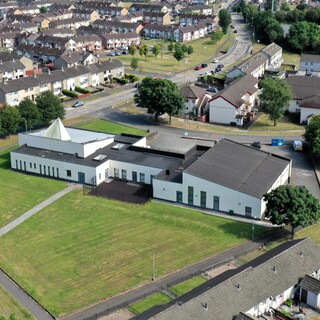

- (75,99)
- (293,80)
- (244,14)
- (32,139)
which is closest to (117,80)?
(75,99)

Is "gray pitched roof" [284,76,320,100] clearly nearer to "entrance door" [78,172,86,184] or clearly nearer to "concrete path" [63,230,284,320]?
"entrance door" [78,172,86,184]

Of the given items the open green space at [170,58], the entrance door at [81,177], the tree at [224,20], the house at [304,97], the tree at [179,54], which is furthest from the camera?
the tree at [224,20]

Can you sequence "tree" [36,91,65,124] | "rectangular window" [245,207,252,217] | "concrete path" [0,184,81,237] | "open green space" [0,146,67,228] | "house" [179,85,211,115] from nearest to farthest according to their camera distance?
"concrete path" [0,184,81,237] < "rectangular window" [245,207,252,217] < "open green space" [0,146,67,228] < "tree" [36,91,65,124] < "house" [179,85,211,115]

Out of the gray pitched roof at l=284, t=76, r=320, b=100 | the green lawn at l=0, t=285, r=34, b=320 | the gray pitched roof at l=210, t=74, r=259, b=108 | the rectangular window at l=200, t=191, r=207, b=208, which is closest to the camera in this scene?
the green lawn at l=0, t=285, r=34, b=320

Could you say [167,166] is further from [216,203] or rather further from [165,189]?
[216,203]

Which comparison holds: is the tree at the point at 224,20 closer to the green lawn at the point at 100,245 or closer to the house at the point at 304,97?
the house at the point at 304,97

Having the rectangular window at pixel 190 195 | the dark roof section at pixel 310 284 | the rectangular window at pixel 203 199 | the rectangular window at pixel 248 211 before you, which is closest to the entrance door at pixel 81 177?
the rectangular window at pixel 190 195

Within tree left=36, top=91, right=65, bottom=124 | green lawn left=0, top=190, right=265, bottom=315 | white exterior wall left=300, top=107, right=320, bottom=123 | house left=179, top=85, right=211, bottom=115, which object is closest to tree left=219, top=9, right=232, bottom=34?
house left=179, top=85, right=211, bottom=115
